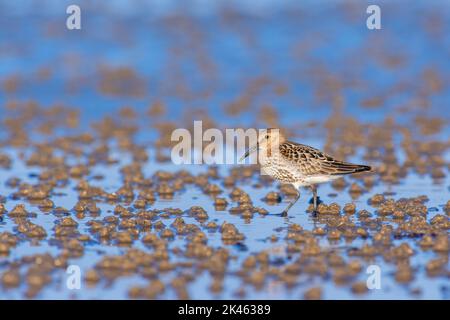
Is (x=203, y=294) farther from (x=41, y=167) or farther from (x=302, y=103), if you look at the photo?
(x=302, y=103)

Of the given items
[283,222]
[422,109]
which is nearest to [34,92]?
[422,109]

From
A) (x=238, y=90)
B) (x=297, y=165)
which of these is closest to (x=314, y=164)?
(x=297, y=165)

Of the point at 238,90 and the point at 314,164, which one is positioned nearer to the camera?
the point at 314,164

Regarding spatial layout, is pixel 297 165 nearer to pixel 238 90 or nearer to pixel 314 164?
pixel 314 164

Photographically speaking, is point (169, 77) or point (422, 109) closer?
point (422, 109)

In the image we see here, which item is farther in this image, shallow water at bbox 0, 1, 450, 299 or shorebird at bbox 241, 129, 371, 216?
shorebird at bbox 241, 129, 371, 216

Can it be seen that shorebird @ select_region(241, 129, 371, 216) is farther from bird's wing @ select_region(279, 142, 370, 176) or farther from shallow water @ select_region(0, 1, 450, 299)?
shallow water @ select_region(0, 1, 450, 299)

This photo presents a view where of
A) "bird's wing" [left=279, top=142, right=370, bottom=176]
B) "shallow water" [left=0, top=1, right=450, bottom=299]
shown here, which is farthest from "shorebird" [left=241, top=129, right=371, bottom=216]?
"shallow water" [left=0, top=1, right=450, bottom=299]
